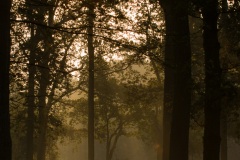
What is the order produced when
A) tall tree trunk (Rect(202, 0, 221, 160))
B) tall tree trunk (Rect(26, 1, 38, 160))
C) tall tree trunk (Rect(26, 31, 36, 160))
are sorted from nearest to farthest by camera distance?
tall tree trunk (Rect(202, 0, 221, 160)) < tall tree trunk (Rect(26, 1, 38, 160)) < tall tree trunk (Rect(26, 31, 36, 160))

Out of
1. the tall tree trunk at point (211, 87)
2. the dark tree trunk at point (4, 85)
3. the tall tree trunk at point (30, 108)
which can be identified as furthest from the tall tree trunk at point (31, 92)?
the tall tree trunk at point (211, 87)

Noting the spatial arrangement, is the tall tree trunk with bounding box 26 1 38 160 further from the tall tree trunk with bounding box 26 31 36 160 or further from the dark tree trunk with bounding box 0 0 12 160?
the dark tree trunk with bounding box 0 0 12 160

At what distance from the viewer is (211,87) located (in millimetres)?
13141

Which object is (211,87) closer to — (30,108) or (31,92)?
(31,92)

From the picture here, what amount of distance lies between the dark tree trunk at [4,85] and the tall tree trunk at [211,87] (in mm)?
5058

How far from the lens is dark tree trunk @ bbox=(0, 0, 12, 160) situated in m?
11.2

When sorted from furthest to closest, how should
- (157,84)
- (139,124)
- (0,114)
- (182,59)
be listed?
(139,124), (157,84), (182,59), (0,114)

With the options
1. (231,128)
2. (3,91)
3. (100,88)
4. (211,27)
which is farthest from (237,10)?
(100,88)

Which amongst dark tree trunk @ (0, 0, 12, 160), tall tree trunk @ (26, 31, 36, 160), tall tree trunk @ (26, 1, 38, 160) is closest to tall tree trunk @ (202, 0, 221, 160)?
dark tree trunk @ (0, 0, 12, 160)

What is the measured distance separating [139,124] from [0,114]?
1612 inches

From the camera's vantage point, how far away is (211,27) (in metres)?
A: 13.4

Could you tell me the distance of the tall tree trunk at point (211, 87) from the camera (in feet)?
42.6

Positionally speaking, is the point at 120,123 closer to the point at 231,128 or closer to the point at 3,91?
the point at 231,128

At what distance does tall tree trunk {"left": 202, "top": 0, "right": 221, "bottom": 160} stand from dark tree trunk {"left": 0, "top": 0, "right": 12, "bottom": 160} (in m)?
5.06
